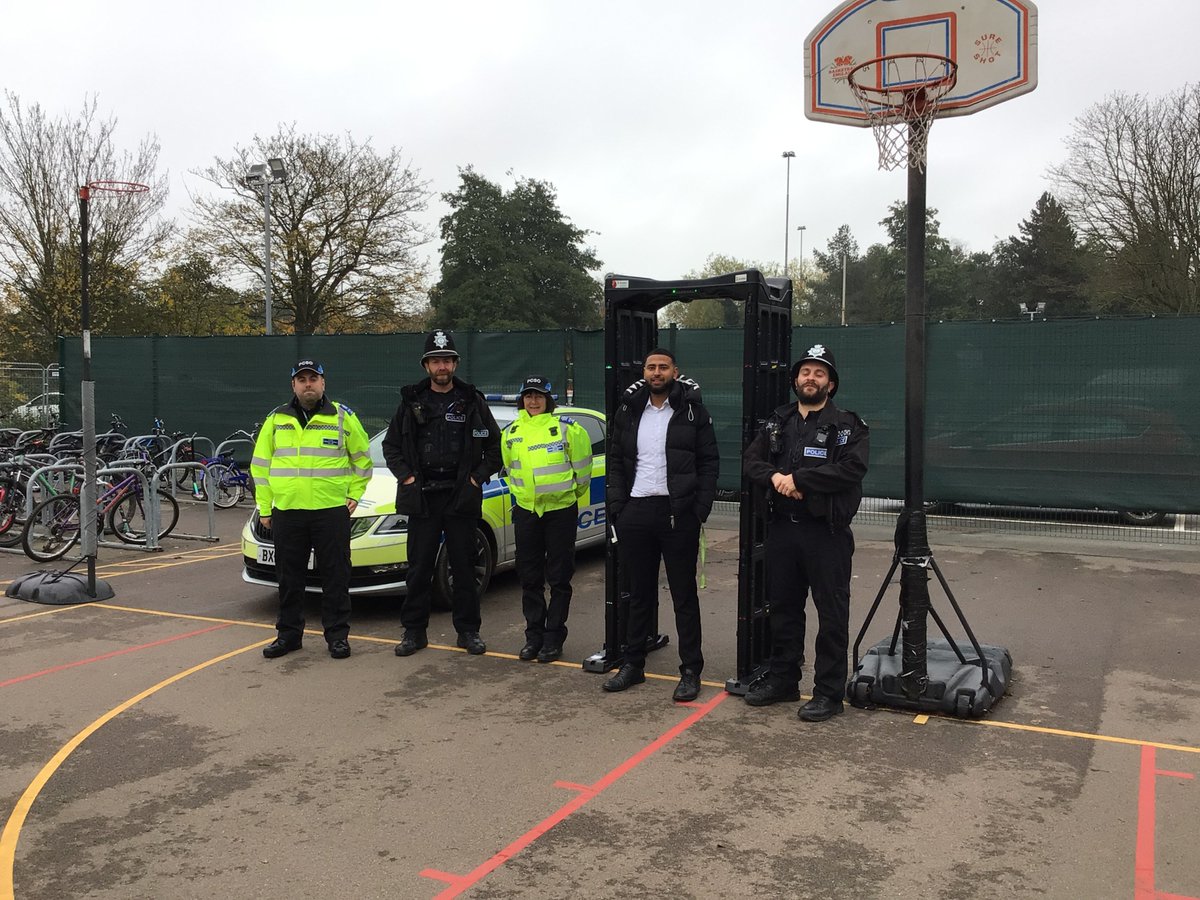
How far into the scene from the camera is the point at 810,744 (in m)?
4.90

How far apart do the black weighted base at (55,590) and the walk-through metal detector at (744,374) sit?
15.1 ft

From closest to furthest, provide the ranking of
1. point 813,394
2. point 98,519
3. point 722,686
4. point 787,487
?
Result: 1. point 787,487
2. point 813,394
3. point 722,686
4. point 98,519

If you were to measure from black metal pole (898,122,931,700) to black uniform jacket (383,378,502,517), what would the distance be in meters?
2.74

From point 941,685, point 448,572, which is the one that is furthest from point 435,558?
point 941,685

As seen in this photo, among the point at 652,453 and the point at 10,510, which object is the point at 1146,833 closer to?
the point at 652,453

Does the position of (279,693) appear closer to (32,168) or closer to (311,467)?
(311,467)

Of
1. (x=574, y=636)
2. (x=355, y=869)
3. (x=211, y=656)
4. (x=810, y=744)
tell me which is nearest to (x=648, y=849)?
(x=355, y=869)

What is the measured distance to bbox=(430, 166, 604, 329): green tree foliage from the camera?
171 ft

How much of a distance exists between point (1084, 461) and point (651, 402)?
671cm

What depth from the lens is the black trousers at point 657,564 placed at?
18.5ft

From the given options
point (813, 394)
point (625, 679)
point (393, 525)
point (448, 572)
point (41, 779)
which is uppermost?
point (813, 394)

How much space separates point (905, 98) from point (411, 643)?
14.9 ft

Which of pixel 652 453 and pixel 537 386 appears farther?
pixel 537 386

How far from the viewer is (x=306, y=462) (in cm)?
656
